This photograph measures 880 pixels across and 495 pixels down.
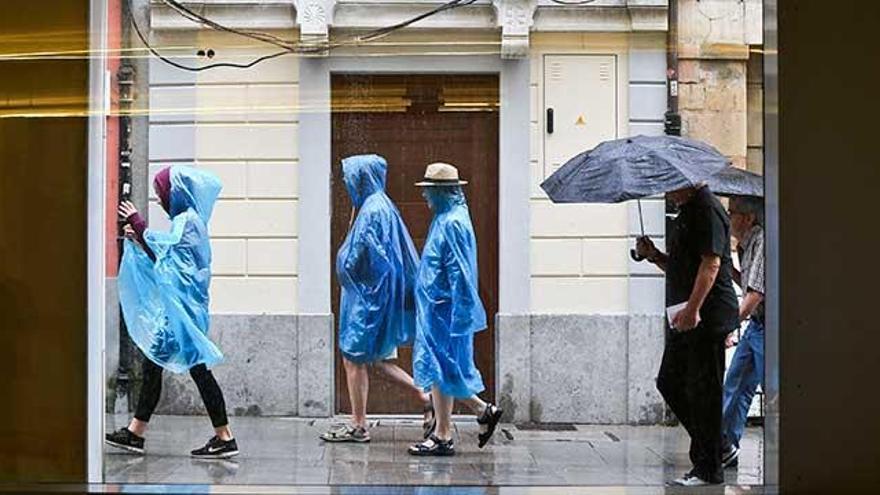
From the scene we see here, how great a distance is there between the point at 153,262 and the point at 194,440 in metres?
0.69

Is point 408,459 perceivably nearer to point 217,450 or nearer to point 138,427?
point 217,450

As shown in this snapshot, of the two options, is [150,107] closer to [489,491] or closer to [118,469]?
[118,469]

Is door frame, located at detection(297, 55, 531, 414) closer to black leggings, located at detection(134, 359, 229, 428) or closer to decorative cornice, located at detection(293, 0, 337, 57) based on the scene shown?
decorative cornice, located at detection(293, 0, 337, 57)

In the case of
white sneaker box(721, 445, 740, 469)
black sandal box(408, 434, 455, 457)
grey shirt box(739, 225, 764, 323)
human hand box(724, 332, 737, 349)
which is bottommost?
black sandal box(408, 434, 455, 457)

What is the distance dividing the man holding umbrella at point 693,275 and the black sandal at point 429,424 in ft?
2.93

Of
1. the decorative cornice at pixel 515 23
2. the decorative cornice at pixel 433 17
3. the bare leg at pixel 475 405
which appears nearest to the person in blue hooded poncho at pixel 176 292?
the decorative cornice at pixel 433 17

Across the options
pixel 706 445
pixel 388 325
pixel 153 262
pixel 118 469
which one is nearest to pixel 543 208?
pixel 388 325

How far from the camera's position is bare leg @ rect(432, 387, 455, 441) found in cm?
493

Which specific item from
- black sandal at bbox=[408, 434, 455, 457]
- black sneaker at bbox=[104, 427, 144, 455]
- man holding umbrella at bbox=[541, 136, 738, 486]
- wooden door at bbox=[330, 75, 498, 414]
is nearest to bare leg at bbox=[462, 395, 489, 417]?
wooden door at bbox=[330, 75, 498, 414]

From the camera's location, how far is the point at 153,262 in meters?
4.84

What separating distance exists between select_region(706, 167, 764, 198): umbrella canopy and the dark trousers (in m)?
0.52

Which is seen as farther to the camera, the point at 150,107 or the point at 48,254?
the point at 150,107

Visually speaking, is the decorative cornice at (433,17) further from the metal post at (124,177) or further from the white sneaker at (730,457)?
the white sneaker at (730,457)
